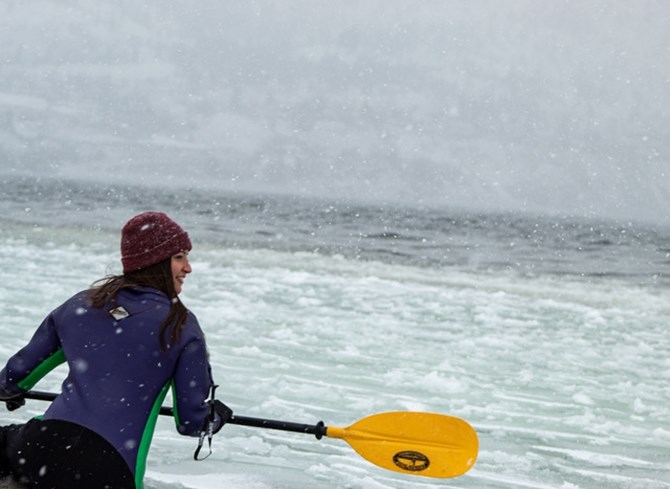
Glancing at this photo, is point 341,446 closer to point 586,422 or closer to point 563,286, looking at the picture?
point 586,422

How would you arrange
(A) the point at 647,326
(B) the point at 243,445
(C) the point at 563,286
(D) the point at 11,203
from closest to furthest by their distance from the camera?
(B) the point at 243,445, (A) the point at 647,326, (C) the point at 563,286, (D) the point at 11,203

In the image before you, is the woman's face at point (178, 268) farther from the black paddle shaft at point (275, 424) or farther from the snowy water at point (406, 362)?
the black paddle shaft at point (275, 424)

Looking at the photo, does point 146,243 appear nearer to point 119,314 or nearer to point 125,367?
point 119,314

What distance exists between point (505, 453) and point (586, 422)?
1.18 m

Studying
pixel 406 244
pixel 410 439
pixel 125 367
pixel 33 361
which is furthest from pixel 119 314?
pixel 406 244

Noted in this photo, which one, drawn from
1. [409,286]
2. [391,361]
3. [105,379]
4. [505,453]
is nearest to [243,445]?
[505,453]

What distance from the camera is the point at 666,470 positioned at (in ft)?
15.2

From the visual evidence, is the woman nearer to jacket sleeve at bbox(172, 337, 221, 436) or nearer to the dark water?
jacket sleeve at bbox(172, 337, 221, 436)

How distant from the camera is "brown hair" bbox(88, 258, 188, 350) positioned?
7.22ft

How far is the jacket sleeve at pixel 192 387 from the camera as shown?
2.26 metres

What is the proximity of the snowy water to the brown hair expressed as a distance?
0.73 m

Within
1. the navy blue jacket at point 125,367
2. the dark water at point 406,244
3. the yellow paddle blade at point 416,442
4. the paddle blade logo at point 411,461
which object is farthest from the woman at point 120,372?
the dark water at point 406,244

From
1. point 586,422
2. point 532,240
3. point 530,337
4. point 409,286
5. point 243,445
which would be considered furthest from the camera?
point 532,240

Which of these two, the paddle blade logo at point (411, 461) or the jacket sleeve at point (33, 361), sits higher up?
the jacket sleeve at point (33, 361)
